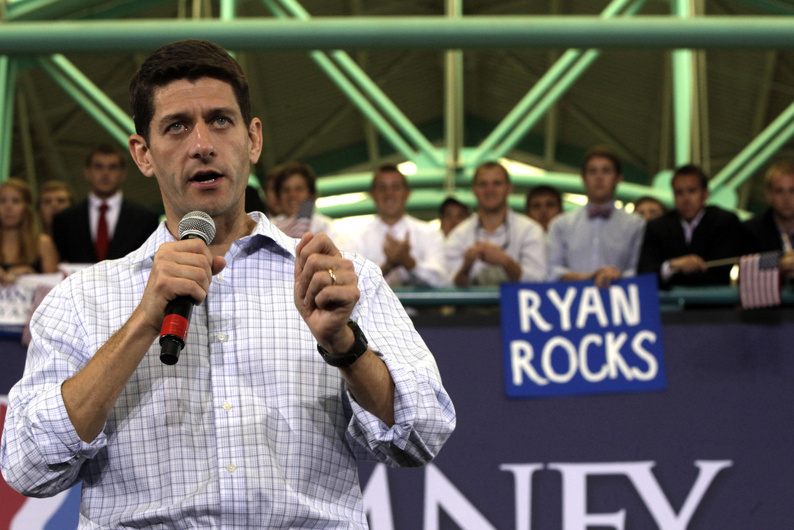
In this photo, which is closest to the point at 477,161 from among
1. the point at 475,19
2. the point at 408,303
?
the point at 475,19

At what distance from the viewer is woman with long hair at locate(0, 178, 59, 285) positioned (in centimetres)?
496

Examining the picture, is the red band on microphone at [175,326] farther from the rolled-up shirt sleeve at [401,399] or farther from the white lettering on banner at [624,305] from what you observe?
the white lettering on banner at [624,305]

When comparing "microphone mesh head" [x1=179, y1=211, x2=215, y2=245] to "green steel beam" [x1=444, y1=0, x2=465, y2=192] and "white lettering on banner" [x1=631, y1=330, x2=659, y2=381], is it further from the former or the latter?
"green steel beam" [x1=444, y1=0, x2=465, y2=192]

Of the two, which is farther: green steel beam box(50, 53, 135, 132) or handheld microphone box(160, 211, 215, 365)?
green steel beam box(50, 53, 135, 132)

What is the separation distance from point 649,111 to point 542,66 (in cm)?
189

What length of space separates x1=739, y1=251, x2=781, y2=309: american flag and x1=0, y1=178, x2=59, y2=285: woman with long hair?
10.2ft

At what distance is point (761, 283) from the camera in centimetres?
424

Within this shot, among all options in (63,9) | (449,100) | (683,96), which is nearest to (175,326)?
(63,9)

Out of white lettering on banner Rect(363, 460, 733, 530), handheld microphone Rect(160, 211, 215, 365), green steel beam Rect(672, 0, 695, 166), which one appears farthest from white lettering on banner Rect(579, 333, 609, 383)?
green steel beam Rect(672, 0, 695, 166)

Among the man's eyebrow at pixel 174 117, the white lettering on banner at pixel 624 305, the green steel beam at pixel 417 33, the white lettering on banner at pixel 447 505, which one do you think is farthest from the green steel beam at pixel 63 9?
the man's eyebrow at pixel 174 117

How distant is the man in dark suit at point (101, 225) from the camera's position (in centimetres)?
510

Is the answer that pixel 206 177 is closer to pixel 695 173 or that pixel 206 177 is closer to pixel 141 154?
pixel 141 154

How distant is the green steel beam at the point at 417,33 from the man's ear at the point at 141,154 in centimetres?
399

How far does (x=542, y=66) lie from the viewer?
1708cm
